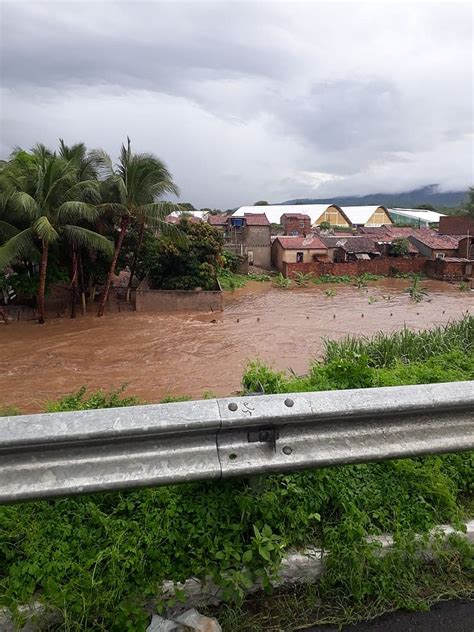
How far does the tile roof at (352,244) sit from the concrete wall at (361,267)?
2136 mm

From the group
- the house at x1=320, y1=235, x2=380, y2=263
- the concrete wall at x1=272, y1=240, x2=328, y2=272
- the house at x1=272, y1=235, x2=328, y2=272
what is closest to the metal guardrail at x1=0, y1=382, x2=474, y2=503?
the concrete wall at x1=272, y1=240, x2=328, y2=272

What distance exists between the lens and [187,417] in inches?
72.6

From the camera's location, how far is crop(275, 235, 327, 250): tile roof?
33.2m

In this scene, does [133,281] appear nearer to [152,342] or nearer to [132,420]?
[152,342]

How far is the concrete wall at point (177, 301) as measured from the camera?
1933cm

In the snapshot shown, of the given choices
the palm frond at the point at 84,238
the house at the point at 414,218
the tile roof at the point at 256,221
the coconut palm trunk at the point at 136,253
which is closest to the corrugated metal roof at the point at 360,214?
the house at the point at 414,218

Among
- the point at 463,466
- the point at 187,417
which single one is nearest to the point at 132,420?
the point at 187,417

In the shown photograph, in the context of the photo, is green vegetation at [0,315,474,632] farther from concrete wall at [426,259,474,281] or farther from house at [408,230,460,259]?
house at [408,230,460,259]

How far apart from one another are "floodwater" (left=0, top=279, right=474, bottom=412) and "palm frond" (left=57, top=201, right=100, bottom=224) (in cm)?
401

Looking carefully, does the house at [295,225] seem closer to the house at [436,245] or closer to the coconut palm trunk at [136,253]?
the house at [436,245]

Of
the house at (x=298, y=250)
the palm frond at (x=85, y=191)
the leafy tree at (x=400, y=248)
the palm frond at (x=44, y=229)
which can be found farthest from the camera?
Answer: the leafy tree at (x=400, y=248)

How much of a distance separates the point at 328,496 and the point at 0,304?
17.9 meters

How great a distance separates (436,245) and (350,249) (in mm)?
7226

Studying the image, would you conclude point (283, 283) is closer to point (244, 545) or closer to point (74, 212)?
point (74, 212)
